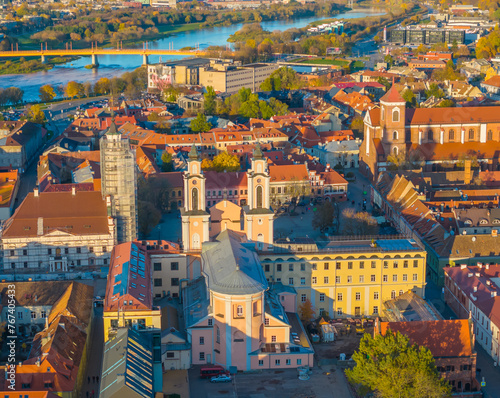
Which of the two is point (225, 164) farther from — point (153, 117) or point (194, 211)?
point (194, 211)

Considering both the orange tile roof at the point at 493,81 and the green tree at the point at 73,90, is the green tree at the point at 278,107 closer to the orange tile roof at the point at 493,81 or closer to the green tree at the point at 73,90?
the orange tile roof at the point at 493,81

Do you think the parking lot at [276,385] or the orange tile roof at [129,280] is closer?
the parking lot at [276,385]

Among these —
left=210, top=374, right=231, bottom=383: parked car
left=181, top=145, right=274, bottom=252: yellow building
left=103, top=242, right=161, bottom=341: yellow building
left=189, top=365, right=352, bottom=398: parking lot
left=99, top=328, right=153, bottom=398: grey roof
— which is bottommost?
left=189, top=365, right=352, bottom=398: parking lot

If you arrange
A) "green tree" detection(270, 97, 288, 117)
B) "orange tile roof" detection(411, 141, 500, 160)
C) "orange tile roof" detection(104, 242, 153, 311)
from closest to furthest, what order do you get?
1. "orange tile roof" detection(104, 242, 153, 311)
2. "orange tile roof" detection(411, 141, 500, 160)
3. "green tree" detection(270, 97, 288, 117)

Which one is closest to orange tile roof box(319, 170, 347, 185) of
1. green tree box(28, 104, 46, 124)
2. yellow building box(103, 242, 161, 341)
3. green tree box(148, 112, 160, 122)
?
yellow building box(103, 242, 161, 341)

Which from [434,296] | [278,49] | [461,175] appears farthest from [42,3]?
[434,296]

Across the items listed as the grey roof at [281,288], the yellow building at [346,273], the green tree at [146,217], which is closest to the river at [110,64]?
the green tree at [146,217]

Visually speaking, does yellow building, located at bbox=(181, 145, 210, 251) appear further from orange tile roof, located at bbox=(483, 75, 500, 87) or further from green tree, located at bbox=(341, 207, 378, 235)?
orange tile roof, located at bbox=(483, 75, 500, 87)
